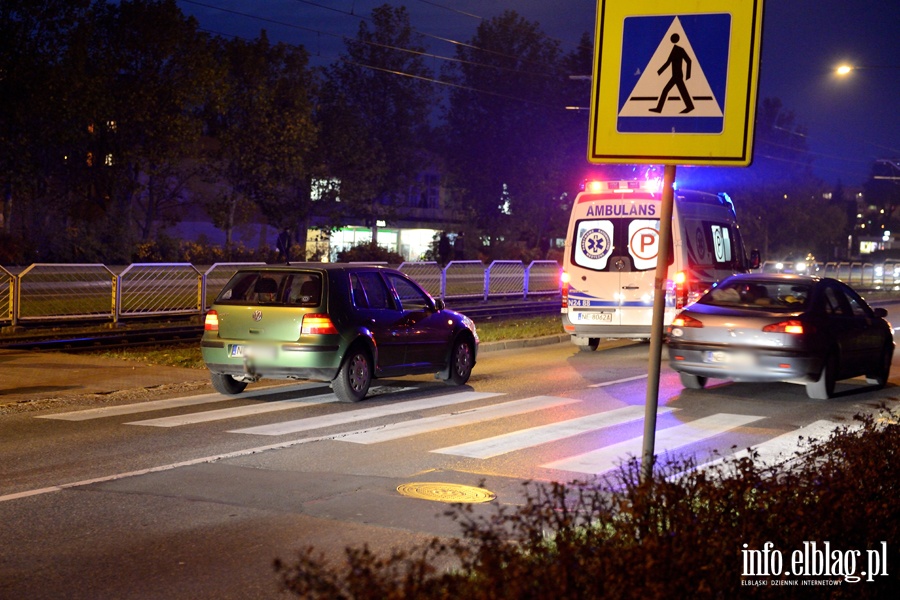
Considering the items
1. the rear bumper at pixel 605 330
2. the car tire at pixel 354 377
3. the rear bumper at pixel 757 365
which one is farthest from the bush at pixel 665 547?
the rear bumper at pixel 605 330

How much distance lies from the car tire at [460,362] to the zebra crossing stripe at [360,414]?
722mm

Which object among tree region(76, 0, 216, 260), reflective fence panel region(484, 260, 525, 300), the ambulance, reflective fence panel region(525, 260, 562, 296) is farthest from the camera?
tree region(76, 0, 216, 260)

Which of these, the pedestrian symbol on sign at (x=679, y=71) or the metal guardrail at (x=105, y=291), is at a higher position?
the pedestrian symbol on sign at (x=679, y=71)

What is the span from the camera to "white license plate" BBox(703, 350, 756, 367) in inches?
529

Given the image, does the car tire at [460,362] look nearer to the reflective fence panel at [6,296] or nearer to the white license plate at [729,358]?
the white license plate at [729,358]

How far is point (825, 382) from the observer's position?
13539 mm

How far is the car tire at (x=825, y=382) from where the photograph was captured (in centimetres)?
1352

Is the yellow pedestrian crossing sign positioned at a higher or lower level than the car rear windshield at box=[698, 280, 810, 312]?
higher

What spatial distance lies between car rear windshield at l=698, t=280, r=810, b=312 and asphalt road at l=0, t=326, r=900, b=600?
3.94 ft

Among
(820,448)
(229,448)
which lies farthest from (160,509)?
(820,448)

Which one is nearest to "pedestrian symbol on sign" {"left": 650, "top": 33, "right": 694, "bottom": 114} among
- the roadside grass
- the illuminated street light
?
the roadside grass

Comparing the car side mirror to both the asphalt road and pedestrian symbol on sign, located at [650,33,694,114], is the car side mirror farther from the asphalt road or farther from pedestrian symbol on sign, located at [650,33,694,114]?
pedestrian symbol on sign, located at [650,33,694,114]
